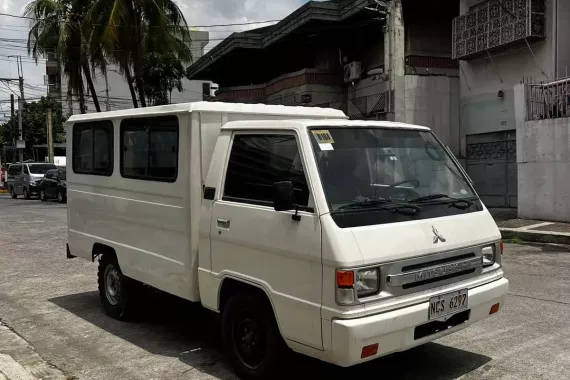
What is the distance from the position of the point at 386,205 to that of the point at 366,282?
2.03 feet

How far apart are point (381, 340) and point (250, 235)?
3.97 feet

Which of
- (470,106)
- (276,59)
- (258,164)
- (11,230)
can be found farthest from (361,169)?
(276,59)

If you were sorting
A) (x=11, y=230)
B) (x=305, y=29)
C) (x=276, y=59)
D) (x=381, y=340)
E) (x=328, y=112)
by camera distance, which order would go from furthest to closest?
(x=276, y=59)
(x=305, y=29)
(x=11, y=230)
(x=328, y=112)
(x=381, y=340)

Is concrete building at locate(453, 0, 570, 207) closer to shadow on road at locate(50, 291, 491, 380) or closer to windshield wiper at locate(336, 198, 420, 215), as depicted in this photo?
shadow on road at locate(50, 291, 491, 380)

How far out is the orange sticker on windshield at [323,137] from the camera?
13.9 ft

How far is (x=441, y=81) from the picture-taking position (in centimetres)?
2036

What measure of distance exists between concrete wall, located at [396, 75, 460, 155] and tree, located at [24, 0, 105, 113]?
1307 centimetres

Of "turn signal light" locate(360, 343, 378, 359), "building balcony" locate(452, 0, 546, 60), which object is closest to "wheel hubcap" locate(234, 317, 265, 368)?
"turn signal light" locate(360, 343, 378, 359)

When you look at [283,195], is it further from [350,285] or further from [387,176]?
[387,176]

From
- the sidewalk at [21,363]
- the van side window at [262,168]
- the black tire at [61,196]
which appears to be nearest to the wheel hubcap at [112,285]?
the sidewalk at [21,363]

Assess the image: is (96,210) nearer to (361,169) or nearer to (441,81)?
(361,169)

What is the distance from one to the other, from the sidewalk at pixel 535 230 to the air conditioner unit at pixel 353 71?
1102 cm

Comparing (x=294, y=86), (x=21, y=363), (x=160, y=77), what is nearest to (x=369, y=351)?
(x=21, y=363)

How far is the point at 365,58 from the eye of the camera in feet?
80.8
